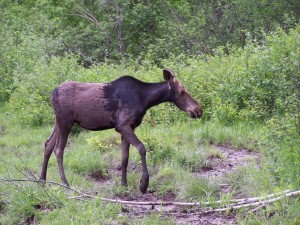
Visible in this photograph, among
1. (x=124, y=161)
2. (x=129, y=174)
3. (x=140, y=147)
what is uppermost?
(x=140, y=147)

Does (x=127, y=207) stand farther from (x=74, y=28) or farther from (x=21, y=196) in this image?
(x=74, y=28)

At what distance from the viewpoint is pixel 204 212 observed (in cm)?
715

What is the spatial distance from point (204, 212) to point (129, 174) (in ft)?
7.45

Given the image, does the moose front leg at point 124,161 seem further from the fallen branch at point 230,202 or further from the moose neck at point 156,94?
the fallen branch at point 230,202

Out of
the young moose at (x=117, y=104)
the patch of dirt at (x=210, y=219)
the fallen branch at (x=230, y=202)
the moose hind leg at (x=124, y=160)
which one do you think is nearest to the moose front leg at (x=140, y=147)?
the young moose at (x=117, y=104)

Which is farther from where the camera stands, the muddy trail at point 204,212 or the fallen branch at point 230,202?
the muddy trail at point 204,212

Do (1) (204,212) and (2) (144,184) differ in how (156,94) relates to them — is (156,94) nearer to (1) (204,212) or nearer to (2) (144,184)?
(2) (144,184)

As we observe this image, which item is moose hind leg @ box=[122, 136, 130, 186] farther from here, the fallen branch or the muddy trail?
the fallen branch

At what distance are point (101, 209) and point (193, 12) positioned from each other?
75.5 ft

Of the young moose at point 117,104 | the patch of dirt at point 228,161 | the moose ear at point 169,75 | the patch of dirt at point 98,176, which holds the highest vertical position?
the moose ear at point 169,75

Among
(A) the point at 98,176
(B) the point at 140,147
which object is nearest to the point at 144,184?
(B) the point at 140,147

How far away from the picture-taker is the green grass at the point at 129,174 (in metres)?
7.20

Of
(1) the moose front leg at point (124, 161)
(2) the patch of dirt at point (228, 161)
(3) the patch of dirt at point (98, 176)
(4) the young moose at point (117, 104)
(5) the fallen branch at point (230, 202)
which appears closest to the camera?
(5) the fallen branch at point (230, 202)

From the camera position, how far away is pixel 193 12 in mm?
29062
